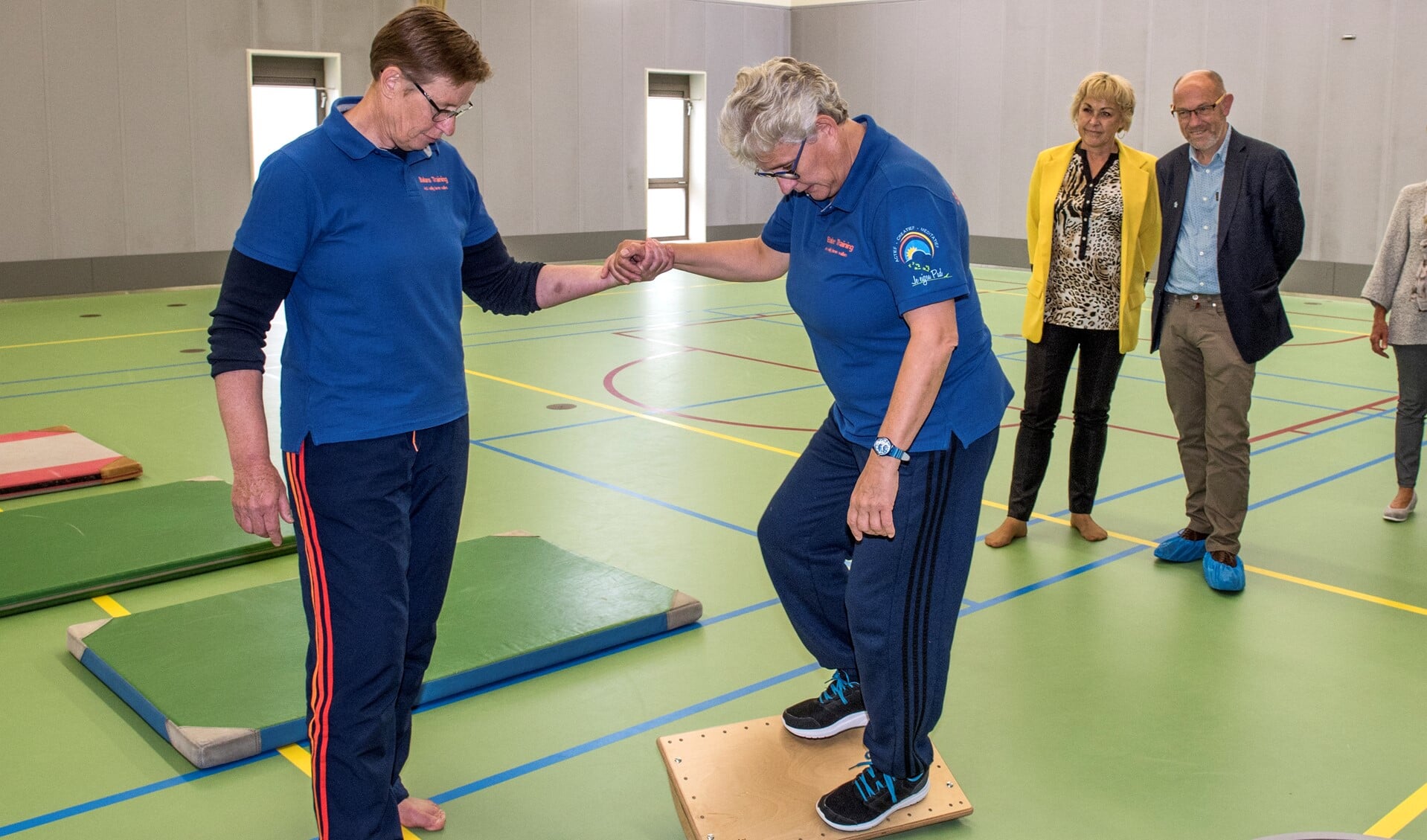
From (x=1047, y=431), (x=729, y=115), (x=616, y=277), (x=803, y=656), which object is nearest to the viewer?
(x=729, y=115)

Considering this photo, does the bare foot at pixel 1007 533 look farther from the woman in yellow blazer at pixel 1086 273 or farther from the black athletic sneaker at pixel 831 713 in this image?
the black athletic sneaker at pixel 831 713

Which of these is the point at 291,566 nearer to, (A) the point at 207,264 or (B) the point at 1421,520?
(B) the point at 1421,520

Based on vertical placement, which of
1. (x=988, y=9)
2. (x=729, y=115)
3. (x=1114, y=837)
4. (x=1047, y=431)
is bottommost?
(x=1114, y=837)

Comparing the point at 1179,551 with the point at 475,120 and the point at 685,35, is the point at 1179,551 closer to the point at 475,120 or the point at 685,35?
the point at 475,120

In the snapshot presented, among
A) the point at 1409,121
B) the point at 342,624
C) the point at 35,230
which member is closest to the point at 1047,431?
the point at 342,624

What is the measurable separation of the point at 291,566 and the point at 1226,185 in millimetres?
3573

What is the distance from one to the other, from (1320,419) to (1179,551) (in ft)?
10.2

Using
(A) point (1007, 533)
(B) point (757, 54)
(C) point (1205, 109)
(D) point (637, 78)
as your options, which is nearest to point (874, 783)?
(A) point (1007, 533)

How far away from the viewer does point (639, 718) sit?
330 cm

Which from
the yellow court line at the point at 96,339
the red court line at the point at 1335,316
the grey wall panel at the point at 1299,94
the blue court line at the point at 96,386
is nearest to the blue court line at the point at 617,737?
the blue court line at the point at 96,386

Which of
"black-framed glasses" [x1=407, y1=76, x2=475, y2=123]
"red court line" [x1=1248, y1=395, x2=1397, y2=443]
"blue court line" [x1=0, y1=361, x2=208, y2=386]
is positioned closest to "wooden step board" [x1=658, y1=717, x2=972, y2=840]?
"black-framed glasses" [x1=407, y1=76, x2=475, y2=123]

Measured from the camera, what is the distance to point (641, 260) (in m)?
3.11

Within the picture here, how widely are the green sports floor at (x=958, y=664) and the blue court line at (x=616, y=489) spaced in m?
0.02

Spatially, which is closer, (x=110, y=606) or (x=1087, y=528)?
(x=110, y=606)
